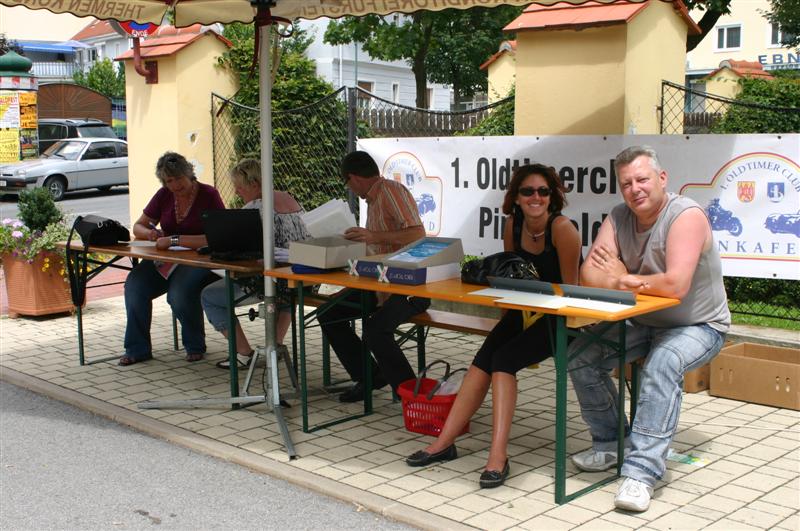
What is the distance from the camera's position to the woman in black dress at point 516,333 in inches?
175

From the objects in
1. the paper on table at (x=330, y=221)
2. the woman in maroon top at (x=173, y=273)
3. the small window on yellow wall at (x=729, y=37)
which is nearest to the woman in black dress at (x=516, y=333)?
the paper on table at (x=330, y=221)

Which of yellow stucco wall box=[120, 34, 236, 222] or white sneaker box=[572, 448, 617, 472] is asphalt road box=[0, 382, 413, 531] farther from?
yellow stucco wall box=[120, 34, 236, 222]

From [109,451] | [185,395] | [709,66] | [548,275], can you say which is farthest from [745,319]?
[709,66]

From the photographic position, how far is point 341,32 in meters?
20.2

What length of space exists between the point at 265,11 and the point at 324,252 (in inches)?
58.6

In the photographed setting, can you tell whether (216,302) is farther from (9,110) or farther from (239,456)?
(9,110)

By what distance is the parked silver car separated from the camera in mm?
Result: 22188

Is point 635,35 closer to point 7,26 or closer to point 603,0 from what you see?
point 603,0

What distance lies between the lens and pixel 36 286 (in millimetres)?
8477

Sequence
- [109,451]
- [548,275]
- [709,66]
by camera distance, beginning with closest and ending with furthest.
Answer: [548,275], [109,451], [709,66]

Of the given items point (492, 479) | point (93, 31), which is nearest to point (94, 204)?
point (492, 479)

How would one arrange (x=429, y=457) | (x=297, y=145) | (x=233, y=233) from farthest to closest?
(x=297, y=145)
(x=233, y=233)
(x=429, y=457)

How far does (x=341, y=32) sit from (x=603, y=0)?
15.7 m

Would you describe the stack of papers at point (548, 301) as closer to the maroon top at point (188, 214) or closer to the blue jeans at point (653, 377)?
the blue jeans at point (653, 377)
